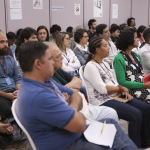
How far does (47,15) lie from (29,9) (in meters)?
0.64

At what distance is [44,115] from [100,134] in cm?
55

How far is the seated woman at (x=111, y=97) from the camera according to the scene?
2.24m

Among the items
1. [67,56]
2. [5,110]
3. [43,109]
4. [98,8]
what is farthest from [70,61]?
[98,8]

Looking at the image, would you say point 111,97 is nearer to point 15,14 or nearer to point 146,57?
point 146,57

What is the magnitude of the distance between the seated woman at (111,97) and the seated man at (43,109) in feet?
3.25

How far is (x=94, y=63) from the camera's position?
244 centimetres

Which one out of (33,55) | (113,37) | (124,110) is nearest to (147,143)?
(124,110)

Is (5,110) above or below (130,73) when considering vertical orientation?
below

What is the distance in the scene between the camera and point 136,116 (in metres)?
2.21

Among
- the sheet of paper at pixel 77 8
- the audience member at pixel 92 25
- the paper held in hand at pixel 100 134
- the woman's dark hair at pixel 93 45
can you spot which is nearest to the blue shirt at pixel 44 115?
the paper held in hand at pixel 100 134

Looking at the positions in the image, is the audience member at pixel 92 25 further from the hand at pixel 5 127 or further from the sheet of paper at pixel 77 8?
the hand at pixel 5 127

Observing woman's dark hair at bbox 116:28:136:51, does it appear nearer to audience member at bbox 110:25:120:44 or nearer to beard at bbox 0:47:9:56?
beard at bbox 0:47:9:56

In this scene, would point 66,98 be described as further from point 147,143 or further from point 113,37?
point 113,37

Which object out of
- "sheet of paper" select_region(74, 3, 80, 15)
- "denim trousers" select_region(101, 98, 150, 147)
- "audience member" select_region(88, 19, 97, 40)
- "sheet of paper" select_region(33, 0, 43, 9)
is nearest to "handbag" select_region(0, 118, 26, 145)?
"denim trousers" select_region(101, 98, 150, 147)
